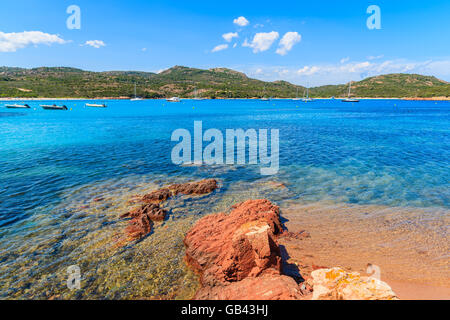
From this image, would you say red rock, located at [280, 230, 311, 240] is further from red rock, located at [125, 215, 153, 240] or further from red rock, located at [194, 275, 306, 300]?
red rock, located at [125, 215, 153, 240]

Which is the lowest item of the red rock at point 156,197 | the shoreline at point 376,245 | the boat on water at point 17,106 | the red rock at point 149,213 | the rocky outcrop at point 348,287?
the shoreline at point 376,245

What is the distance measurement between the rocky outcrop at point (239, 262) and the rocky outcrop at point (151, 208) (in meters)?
2.46

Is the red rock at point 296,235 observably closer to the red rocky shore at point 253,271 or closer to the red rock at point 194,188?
the red rocky shore at point 253,271

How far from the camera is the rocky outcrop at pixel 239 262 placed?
540 cm

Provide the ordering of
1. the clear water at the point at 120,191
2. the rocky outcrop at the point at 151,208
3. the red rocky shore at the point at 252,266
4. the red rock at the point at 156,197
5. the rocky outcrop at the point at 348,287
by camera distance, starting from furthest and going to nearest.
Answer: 1. the red rock at the point at 156,197
2. the rocky outcrop at the point at 151,208
3. the clear water at the point at 120,191
4. the red rocky shore at the point at 252,266
5. the rocky outcrop at the point at 348,287

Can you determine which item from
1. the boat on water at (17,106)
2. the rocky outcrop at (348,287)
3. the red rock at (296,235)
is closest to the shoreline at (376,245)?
the red rock at (296,235)

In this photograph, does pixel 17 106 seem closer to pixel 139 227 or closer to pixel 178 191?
pixel 178 191

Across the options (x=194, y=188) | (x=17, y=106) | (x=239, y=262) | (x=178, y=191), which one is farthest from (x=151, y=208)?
(x=17, y=106)

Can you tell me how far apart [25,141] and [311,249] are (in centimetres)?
3894

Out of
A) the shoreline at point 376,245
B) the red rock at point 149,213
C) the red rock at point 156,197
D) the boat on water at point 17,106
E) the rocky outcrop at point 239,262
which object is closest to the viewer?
the rocky outcrop at point 239,262

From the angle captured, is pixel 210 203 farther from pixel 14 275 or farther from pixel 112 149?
pixel 112 149

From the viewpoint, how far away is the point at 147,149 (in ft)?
87.6

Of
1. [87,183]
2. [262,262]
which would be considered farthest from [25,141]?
[262,262]

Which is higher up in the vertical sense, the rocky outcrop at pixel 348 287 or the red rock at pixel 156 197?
the rocky outcrop at pixel 348 287
